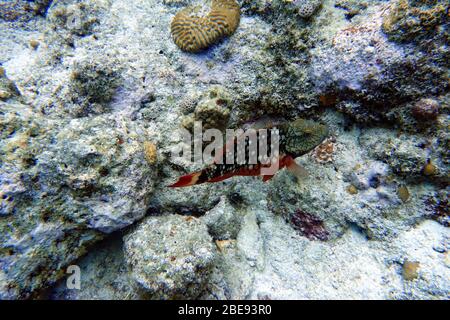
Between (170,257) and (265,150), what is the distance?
5.18 ft

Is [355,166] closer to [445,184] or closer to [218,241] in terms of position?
[445,184]

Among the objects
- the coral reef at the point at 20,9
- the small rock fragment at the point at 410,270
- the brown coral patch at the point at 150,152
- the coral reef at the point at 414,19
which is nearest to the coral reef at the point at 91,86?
the brown coral patch at the point at 150,152

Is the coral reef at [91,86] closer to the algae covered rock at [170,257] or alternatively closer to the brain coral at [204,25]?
the brain coral at [204,25]

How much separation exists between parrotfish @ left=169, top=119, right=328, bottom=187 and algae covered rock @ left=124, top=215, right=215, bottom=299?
28.1 inches

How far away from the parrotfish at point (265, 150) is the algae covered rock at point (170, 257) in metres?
0.71

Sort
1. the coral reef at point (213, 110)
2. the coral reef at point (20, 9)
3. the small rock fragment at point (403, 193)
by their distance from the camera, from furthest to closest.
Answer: the coral reef at point (20, 9), the coral reef at point (213, 110), the small rock fragment at point (403, 193)

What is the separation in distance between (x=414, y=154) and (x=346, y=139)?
74cm

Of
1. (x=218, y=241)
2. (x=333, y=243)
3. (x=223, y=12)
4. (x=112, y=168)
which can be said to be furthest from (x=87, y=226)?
(x=223, y=12)

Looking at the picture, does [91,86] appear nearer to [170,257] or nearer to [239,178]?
[239,178]

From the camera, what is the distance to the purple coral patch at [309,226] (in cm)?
303

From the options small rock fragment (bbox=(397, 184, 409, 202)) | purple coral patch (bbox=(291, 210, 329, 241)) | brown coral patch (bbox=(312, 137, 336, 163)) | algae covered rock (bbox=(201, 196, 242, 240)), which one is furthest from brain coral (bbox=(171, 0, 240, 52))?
small rock fragment (bbox=(397, 184, 409, 202))

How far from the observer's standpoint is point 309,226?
3086mm

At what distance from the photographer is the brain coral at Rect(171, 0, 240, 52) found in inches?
126

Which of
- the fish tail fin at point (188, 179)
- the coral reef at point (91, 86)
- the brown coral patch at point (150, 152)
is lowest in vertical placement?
the fish tail fin at point (188, 179)
